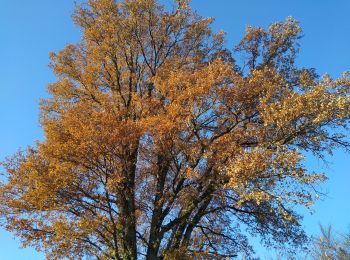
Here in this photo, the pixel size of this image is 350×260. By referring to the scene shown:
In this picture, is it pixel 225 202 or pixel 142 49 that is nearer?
pixel 225 202

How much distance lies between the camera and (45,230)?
15672mm

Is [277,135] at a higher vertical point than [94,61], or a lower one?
lower

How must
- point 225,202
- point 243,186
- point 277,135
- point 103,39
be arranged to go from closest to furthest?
point 243,186 → point 277,135 → point 225,202 → point 103,39

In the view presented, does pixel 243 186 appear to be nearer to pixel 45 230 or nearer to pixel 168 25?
pixel 45 230

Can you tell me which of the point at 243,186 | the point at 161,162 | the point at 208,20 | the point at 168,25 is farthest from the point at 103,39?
the point at 243,186

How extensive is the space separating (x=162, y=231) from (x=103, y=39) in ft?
28.5

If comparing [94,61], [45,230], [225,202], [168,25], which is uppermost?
[168,25]

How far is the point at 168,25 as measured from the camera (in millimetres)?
20656

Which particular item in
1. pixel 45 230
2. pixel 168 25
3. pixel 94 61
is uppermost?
pixel 168 25

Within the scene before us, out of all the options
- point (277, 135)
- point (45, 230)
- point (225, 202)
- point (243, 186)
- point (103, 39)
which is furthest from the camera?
point (103, 39)

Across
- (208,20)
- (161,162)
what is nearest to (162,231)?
(161,162)

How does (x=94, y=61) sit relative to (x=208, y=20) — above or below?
below

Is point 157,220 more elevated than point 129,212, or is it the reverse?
point 129,212

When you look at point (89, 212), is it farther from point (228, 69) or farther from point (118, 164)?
point (228, 69)
